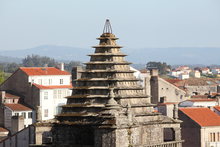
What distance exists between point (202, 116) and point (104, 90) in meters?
34.8

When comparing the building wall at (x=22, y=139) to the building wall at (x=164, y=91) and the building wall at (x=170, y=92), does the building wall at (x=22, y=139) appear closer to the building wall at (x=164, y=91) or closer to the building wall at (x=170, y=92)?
the building wall at (x=164, y=91)

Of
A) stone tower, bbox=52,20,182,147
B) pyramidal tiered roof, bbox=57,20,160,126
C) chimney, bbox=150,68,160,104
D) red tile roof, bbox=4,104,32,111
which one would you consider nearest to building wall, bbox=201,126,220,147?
red tile roof, bbox=4,104,32,111

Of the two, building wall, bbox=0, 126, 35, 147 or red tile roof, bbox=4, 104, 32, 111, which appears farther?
red tile roof, bbox=4, 104, 32, 111

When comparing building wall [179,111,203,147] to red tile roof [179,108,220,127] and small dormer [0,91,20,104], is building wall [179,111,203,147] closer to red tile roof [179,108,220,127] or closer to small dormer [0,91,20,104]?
red tile roof [179,108,220,127]

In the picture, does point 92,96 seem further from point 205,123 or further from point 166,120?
point 205,123

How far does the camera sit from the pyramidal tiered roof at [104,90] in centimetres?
6444

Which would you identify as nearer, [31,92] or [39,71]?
[31,92]

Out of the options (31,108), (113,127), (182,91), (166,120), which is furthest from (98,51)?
(182,91)

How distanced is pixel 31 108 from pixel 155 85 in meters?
25.6

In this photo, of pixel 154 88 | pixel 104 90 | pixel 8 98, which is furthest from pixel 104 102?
pixel 154 88

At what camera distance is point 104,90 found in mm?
65188

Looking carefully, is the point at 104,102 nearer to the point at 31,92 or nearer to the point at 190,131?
the point at 190,131

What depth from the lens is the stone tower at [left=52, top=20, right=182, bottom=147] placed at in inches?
2512

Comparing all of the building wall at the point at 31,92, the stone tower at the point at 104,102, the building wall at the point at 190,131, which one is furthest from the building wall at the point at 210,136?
the stone tower at the point at 104,102
